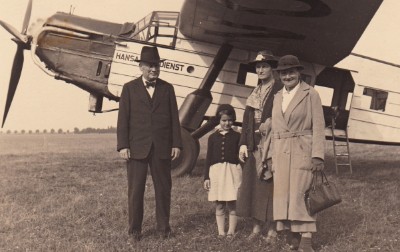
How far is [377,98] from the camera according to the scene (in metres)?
9.75

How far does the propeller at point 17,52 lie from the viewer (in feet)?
A: 30.7

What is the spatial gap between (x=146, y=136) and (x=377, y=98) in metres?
7.07

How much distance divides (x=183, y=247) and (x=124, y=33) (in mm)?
6199

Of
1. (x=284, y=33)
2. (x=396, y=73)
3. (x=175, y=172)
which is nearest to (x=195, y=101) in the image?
(x=175, y=172)

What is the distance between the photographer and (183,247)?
13.3ft

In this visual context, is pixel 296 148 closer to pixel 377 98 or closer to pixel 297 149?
pixel 297 149

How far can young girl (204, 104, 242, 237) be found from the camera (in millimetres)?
4422

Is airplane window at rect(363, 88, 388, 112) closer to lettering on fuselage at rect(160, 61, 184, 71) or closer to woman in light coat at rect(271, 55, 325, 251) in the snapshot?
lettering on fuselage at rect(160, 61, 184, 71)

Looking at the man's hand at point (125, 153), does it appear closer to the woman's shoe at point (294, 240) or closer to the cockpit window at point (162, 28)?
the woman's shoe at point (294, 240)

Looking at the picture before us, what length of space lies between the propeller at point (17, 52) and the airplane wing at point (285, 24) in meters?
3.47

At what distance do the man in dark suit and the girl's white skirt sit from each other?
441 millimetres

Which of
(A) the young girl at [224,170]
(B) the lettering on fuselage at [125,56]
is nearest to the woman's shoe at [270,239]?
(A) the young girl at [224,170]

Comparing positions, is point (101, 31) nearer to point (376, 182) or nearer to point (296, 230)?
point (376, 182)

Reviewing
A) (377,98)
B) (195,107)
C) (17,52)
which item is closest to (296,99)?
(195,107)
